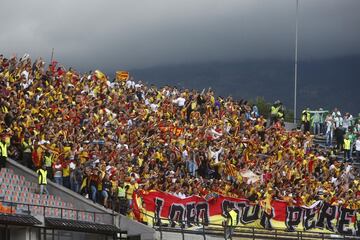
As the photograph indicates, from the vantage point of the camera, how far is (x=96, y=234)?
152 feet

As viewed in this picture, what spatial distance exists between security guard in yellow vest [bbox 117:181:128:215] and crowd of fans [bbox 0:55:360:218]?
1.5 inches

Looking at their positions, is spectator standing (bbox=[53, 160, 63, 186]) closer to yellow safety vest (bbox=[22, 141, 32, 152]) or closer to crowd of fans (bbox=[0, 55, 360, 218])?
crowd of fans (bbox=[0, 55, 360, 218])

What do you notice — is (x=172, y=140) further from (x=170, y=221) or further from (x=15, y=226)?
(x=15, y=226)

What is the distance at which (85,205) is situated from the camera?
4659 centimetres

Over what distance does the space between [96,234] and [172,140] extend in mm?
9234

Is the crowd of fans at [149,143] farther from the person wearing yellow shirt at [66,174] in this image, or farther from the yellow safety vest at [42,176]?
the yellow safety vest at [42,176]

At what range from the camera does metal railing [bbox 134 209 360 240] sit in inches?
1885

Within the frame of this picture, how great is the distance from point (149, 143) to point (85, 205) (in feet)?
24.1

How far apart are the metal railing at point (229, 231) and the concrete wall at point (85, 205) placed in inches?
26.4

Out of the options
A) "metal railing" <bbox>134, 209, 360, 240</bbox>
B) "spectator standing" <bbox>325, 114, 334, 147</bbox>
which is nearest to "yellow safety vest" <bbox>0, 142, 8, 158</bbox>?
"metal railing" <bbox>134, 209, 360, 240</bbox>

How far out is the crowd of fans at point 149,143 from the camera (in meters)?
47.1

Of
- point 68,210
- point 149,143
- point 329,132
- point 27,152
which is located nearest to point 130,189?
point 68,210

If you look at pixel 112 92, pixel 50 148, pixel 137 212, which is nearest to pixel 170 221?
pixel 137 212

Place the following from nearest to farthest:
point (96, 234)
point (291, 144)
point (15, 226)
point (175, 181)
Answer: point (15, 226), point (96, 234), point (175, 181), point (291, 144)
